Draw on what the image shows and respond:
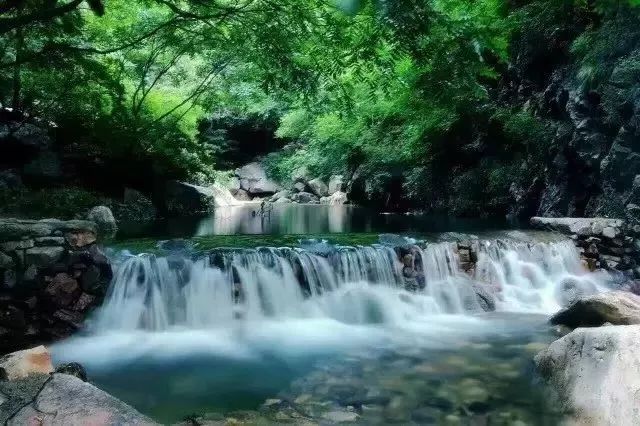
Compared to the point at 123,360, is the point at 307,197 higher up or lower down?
higher up

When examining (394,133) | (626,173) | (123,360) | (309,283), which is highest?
(394,133)

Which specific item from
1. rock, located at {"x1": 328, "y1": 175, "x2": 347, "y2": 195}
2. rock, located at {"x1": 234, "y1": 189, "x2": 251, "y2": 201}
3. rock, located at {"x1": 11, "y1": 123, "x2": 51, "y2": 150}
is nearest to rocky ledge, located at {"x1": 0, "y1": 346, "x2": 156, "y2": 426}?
rock, located at {"x1": 11, "y1": 123, "x2": 51, "y2": 150}

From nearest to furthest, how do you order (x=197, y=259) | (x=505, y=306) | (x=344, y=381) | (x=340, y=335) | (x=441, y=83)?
(x=441, y=83)
(x=344, y=381)
(x=340, y=335)
(x=197, y=259)
(x=505, y=306)

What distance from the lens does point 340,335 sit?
6957 millimetres

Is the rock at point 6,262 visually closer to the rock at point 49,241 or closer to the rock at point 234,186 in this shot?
the rock at point 49,241

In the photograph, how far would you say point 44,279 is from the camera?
6457mm

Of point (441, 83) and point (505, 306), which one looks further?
point (505, 306)

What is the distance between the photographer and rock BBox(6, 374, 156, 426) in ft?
9.18

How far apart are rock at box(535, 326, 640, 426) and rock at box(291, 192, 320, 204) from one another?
2659 centimetres

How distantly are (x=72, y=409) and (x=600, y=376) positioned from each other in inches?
143

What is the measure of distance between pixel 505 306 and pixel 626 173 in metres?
4.12

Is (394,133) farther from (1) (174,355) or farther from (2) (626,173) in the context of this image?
(1) (174,355)


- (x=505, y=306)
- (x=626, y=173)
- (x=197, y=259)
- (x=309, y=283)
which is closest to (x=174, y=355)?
(x=197, y=259)

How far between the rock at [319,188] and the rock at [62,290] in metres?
25.1
